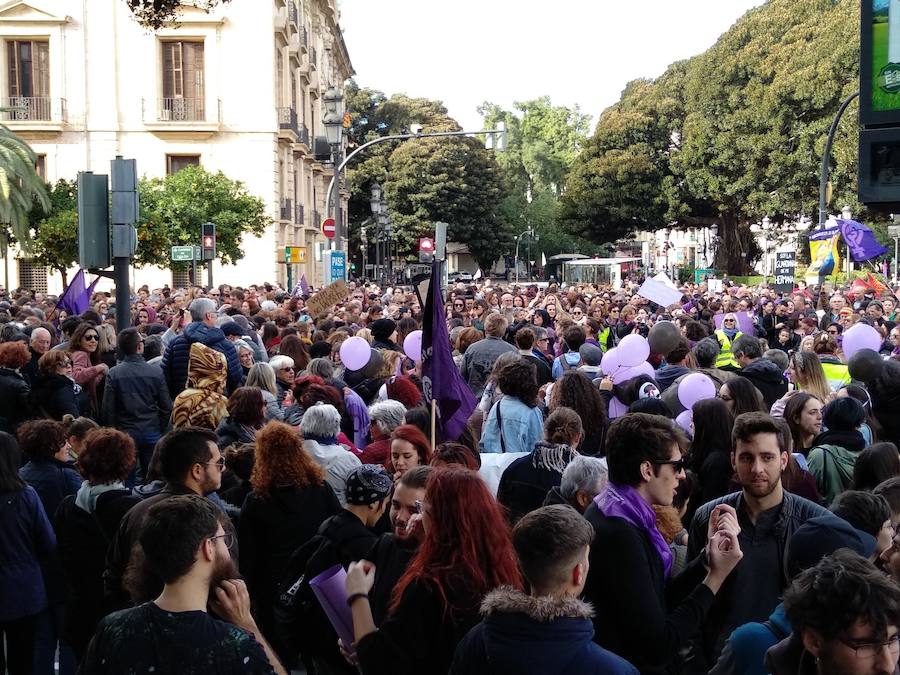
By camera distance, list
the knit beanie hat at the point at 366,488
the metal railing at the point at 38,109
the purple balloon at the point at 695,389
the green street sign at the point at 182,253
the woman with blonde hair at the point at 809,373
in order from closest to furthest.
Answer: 1. the knit beanie hat at the point at 366,488
2. the purple balloon at the point at 695,389
3. the woman with blonde hair at the point at 809,373
4. the green street sign at the point at 182,253
5. the metal railing at the point at 38,109

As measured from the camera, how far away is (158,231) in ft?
104

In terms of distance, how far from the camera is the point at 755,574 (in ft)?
13.7

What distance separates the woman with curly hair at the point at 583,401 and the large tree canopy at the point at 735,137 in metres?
37.3

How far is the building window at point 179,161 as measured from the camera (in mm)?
41406

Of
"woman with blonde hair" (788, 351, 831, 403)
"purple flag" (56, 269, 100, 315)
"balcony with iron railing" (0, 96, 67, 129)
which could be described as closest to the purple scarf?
"woman with blonde hair" (788, 351, 831, 403)

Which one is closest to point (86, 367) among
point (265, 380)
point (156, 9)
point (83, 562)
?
point (265, 380)

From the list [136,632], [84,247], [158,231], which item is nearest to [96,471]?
[136,632]

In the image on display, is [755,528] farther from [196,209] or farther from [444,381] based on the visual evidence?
[196,209]

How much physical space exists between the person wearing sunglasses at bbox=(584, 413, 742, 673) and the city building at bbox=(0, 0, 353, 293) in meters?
37.4

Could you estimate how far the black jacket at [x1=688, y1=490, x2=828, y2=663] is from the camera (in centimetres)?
416

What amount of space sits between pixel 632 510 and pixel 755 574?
0.64 metres

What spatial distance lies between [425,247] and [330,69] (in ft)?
123

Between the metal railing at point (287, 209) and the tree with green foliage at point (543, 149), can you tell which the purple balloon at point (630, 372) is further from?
the tree with green foliage at point (543, 149)

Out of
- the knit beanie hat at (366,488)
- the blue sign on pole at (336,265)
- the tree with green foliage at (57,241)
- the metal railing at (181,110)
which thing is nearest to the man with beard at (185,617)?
the knit beanie hat at (366,488)
